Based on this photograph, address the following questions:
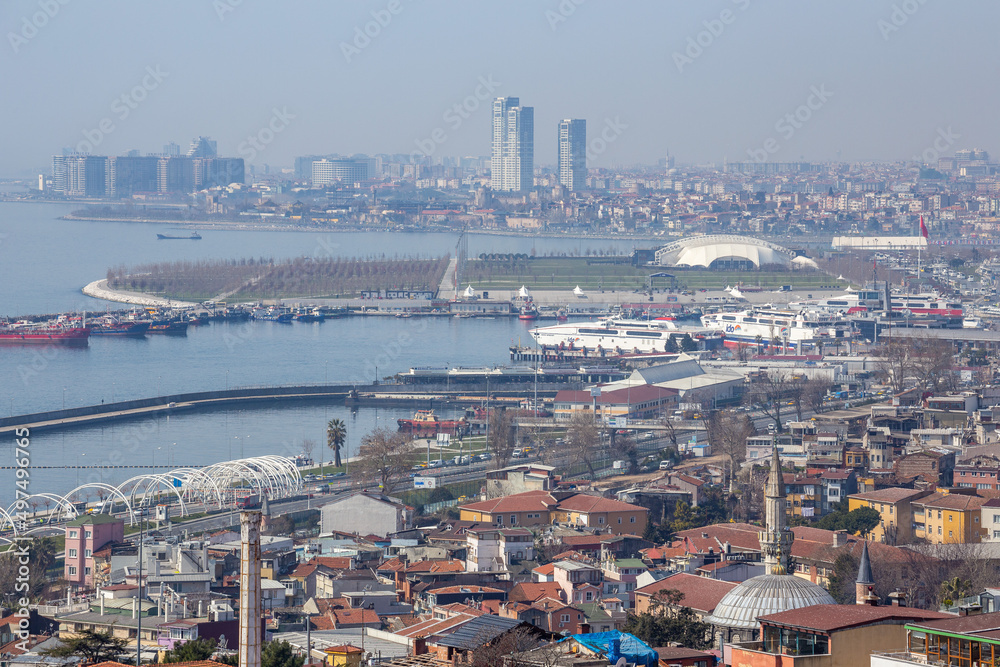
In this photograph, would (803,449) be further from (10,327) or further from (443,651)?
(10,327)

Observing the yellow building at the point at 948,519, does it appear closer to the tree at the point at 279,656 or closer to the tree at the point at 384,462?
the tree at the point at 384,462

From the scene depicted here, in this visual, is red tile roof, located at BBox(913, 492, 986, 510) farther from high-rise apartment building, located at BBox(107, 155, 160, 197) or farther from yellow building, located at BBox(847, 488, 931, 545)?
high-rise apartment building, located at BBox(107, 155, 160, 197)

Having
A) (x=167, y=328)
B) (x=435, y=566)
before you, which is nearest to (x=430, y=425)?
(x=435, y=566)

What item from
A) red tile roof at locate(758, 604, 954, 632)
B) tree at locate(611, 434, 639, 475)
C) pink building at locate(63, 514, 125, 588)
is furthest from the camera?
tree at locate(611, 434, 639, 475)

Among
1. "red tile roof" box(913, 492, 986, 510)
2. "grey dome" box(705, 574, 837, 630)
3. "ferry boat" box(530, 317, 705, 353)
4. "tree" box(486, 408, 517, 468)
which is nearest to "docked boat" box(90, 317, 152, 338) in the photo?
"ferry boat" box(530, 317, 705, 353)

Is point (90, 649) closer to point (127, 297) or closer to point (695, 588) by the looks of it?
point (695, 588)
